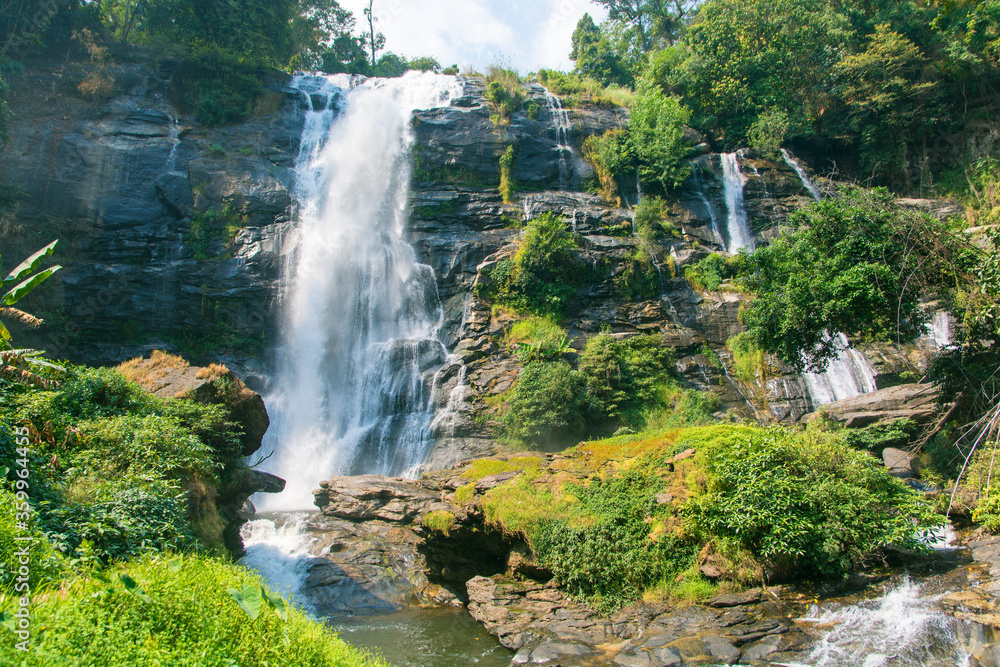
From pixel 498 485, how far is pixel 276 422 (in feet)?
38.1

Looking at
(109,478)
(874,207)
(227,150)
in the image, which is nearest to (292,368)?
(227,150)

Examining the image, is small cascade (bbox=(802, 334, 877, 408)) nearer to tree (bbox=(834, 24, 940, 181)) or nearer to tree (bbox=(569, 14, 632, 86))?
tree (bbox=(834, 24, 940, 181))

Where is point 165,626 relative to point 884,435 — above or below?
below

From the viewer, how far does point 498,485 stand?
10594 millimetres

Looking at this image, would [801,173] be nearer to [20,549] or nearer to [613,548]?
[613,548]

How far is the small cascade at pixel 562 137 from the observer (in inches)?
1075

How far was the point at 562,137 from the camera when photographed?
28453mm

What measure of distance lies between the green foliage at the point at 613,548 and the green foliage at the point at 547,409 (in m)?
7.06

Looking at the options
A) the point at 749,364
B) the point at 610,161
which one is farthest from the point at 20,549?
the point at 610,161

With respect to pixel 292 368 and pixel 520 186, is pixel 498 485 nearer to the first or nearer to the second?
pixel 292 368

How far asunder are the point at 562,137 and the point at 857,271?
19.9m

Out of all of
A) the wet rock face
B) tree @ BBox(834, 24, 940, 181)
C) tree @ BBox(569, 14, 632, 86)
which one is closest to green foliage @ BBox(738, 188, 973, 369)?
the wet rock face

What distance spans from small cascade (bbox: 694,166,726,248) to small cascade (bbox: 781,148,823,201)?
14.0 feet

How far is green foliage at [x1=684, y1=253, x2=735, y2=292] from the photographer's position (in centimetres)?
2170
